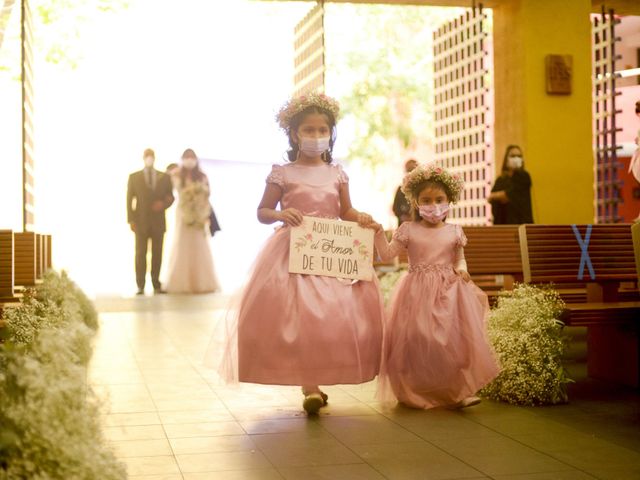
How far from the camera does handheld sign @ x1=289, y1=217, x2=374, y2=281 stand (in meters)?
6.45

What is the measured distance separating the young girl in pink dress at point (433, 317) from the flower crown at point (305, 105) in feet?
2.33

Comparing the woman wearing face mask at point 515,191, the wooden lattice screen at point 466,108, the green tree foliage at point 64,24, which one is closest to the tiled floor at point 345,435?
the woman wearing face mask at point 515,191

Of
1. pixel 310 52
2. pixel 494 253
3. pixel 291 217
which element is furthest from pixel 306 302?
pixel 310 52

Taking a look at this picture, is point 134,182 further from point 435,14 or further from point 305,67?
point 435,14

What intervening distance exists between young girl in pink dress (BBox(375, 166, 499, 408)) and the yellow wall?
6433 millimetres

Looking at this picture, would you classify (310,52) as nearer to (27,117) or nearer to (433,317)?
(27,117)

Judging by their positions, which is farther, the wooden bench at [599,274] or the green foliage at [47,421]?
the wooden bench at [599,274]

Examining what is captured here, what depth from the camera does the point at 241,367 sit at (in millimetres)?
6246

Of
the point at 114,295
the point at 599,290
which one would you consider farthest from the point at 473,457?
the point at 114,295

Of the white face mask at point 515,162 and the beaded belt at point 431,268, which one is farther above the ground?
the white face mask at point 515,162

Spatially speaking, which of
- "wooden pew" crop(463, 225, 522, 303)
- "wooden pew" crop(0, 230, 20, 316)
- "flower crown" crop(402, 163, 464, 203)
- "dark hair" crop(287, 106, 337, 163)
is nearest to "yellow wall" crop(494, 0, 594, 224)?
"wooden pew" crop(463, 225, 522, 303)

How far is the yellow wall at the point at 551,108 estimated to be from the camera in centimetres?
1302

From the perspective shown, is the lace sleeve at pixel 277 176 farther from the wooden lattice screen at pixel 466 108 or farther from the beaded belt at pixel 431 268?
the wooden lattice screen at pixel 466 108

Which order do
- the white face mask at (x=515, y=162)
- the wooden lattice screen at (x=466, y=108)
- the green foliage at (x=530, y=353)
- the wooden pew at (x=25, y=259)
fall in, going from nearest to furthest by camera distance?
1. the green foliage at (x=530, y=353)
2. the wooden pew at (x=25, y=259)
3. the white face mask at (x=515, y=162)
4. the wooden lattice screen at (x=466, y=108)
